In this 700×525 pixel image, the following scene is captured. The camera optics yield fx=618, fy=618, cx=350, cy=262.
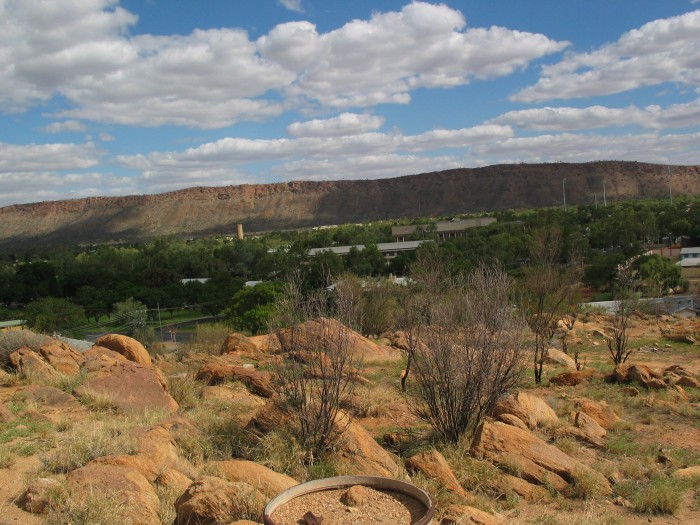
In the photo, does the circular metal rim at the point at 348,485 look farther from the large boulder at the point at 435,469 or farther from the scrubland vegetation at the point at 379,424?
the large boulder at the point at 435,469

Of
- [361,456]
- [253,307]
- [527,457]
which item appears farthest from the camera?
[253,307]

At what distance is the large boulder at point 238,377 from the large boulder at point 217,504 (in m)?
7.35

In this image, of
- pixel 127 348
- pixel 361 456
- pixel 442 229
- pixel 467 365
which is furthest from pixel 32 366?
pixel 442 229

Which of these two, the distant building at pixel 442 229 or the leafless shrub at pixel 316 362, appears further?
the distant building at pixel 442 229

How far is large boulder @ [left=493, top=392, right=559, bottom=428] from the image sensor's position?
10.6 meters

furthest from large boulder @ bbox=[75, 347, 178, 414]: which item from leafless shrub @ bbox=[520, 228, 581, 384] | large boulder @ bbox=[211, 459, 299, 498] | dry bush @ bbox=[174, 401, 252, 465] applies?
leafless shrub @ bbox=[520, 228, 581, 384]

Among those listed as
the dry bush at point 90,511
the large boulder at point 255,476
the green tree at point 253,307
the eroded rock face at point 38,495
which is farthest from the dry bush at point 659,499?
the green tree at point 253,307

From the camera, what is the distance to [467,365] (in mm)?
9742

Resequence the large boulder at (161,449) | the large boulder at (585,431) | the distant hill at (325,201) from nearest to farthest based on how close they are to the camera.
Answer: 1. the large boulder at (161,449)
2. the large boulder at (585,431)
3. the distant hill at (325,201)

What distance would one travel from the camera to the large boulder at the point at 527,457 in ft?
26.7

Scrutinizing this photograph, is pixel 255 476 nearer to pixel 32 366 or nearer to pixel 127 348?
pixel 32 366

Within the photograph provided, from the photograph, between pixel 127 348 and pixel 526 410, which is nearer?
pixel 526 410

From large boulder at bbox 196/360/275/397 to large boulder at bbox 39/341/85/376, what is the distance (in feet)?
8.88

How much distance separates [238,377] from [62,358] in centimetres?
404
